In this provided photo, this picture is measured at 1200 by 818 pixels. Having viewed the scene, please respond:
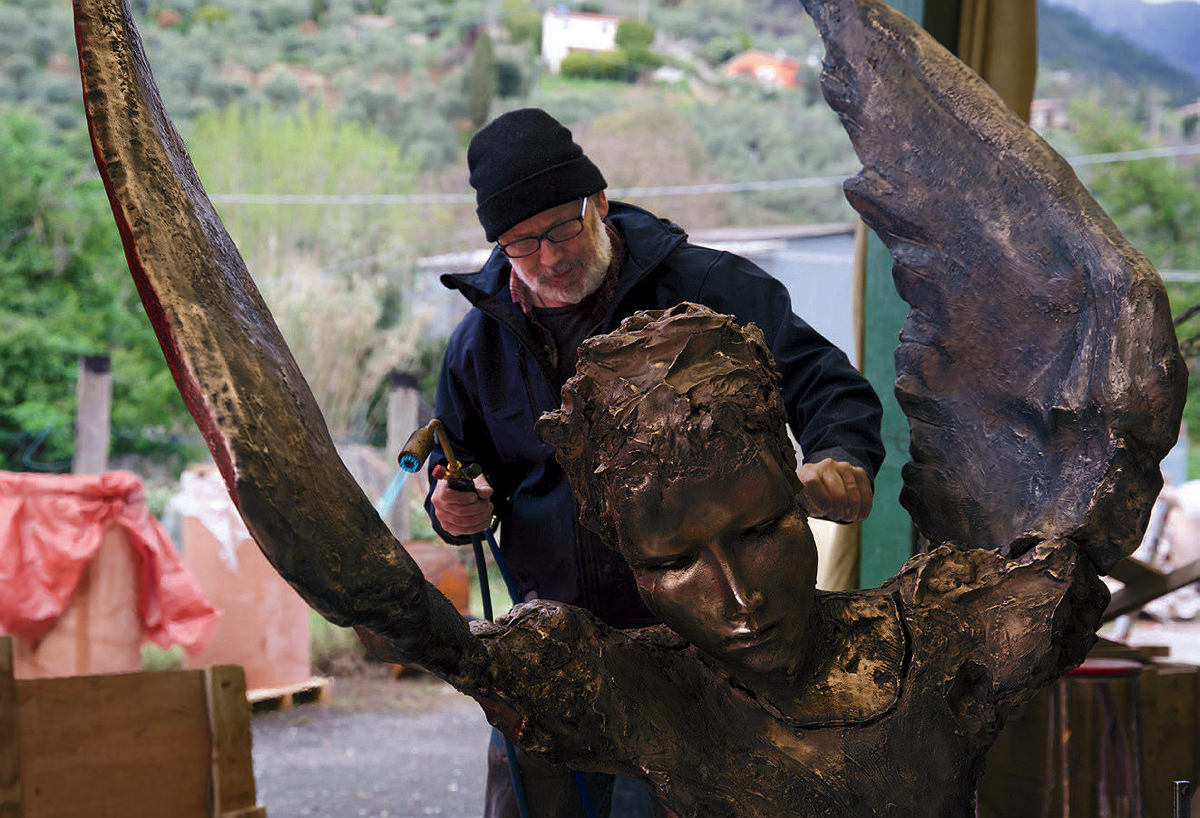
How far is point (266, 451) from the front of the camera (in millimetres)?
956

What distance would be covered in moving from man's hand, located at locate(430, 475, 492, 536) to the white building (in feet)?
50.3

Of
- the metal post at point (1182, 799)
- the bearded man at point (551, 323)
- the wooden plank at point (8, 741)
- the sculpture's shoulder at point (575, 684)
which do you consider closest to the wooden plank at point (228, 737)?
the wooden plank at point (8, 741)

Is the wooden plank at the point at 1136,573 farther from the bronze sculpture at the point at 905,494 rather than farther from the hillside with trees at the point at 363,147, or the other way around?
the hillside with trees at the point at 363,147

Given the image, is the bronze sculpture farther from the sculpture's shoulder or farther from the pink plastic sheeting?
the pink plastic sheeting

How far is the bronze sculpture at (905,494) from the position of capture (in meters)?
1.02

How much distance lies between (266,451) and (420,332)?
1112 cm

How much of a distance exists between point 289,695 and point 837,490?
5.52 m

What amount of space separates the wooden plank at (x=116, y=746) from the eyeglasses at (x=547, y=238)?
1356 millimetres

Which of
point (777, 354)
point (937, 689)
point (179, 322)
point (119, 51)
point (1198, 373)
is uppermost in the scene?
point (119, 51)

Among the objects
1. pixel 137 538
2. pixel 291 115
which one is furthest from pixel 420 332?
pixel 137 538

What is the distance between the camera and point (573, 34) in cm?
1653

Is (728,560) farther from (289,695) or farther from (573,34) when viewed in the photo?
(573,34)

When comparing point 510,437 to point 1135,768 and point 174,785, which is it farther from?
point 1135,768

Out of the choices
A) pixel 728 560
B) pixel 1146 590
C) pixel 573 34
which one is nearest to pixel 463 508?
pixel 728 560
